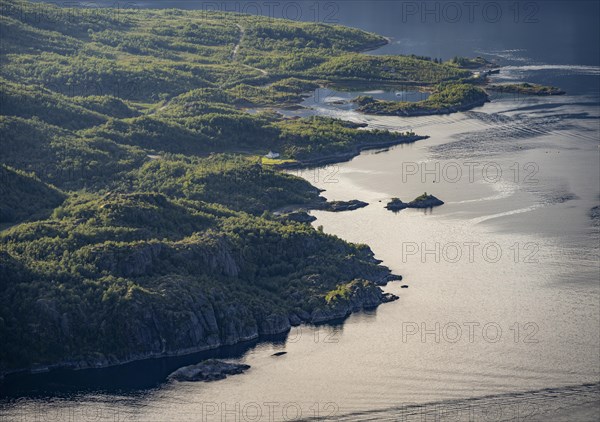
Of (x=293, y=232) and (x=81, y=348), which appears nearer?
(x=81, y=348)

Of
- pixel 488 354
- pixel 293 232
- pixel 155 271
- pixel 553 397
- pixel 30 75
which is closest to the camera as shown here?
pixel 553 397

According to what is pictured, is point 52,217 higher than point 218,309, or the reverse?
point 52,217

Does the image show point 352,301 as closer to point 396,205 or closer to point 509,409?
point 509,409

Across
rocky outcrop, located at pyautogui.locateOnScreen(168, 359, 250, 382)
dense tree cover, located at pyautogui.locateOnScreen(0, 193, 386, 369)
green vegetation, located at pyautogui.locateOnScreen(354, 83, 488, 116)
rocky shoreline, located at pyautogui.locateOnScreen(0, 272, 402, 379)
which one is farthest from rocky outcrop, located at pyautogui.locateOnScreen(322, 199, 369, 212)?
green vegetation, located at pyautogui.locateOnScreen(354, 83, 488, 116)

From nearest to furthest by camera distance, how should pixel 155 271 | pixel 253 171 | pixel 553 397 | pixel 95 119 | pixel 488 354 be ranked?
pixel 553 397, pixel 488 354, pixel 155 271, pixel 253 171, pixel 95 119

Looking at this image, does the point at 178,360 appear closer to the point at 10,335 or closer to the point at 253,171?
the point at 10,335

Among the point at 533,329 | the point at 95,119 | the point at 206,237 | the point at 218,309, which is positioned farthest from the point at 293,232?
the point at 95,119
